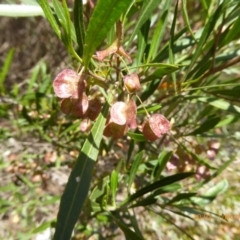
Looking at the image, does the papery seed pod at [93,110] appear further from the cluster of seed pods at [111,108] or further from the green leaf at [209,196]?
the green leaf at [209,196]

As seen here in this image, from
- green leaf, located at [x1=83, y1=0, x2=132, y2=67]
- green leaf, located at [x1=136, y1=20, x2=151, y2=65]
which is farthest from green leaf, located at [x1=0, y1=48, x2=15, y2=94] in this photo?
green leaf, located at [x1=83, y1=0, x2=132, y2=67]

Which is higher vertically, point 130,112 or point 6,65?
point 130,112

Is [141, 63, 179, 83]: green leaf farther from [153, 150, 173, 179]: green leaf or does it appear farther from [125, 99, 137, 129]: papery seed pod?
[153, 150, 173, 179]: green leaf

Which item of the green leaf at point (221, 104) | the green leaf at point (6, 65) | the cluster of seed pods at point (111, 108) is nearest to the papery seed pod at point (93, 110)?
the cluster of seed pods at point (111, 108)

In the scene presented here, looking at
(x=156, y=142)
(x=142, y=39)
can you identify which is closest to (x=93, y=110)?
(x=142, y=39)

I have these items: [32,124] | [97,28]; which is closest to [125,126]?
[97,28]

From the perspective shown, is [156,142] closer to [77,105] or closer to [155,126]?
[155,126]
